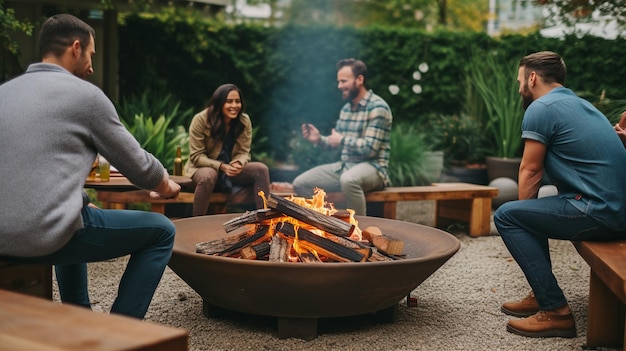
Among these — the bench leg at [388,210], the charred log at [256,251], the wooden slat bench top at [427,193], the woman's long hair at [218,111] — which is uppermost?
the woman's long hair at [218,111]

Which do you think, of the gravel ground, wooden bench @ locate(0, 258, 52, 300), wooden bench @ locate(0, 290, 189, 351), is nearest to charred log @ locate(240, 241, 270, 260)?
the gravel ground

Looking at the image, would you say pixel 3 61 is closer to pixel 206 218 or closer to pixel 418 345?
pixel 206 218

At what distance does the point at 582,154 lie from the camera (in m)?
3.98

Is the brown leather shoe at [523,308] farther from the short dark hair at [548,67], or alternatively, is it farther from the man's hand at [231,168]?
the man's hand at [231,168]

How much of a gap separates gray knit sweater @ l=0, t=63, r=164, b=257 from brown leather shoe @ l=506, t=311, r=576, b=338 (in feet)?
7.85

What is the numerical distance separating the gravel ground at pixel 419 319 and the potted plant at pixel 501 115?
374 centimetres

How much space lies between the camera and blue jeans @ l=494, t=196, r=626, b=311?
156 inches

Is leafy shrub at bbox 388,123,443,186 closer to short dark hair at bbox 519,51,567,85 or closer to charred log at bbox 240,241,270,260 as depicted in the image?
short dark hair at bbox 519,51,567,85

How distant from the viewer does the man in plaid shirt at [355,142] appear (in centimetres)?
636

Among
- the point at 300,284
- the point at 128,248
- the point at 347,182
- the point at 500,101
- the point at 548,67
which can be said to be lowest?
the point at 300,284

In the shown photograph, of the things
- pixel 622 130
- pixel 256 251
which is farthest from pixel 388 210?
pixel 256 251

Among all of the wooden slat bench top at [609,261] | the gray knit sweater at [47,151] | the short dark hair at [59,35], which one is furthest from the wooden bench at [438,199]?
the gray knit sweater at [47,151]

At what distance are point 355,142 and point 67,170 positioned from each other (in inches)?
148

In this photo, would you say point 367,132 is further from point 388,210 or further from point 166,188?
point 166,188
